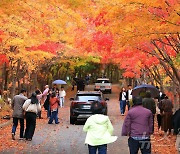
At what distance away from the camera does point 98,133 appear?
7574 millimetres

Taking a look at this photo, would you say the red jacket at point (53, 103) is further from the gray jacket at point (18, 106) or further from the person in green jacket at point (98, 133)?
the person in green jacket at point (98, 133)

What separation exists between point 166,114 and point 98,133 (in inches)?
281

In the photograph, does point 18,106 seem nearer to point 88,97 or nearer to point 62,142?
point 62,142

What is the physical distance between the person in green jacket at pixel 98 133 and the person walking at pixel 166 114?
676 cm

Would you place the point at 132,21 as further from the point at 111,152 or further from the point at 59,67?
the point at 59,67

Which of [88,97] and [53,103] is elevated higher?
[88,97]

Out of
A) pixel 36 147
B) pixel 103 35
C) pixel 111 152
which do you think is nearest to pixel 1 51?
pixel 103 35

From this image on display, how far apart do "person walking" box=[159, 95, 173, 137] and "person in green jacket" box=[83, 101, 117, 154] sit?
6759 mm

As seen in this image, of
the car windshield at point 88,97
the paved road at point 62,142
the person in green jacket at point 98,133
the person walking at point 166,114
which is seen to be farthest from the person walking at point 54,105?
the person in green jacket at point 98,133

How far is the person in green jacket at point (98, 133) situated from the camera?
7562mm

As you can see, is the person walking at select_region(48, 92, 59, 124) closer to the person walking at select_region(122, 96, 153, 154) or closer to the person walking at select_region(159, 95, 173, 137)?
the person walking at select_region(159, 95, 173, 137)

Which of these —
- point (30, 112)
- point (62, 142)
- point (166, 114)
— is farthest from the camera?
point (166, 114)

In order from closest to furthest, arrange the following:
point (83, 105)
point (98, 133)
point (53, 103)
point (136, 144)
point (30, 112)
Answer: point (98, 133)
point (136, 144)
point (30, 112)
point (83, 105)
point (53, 103)

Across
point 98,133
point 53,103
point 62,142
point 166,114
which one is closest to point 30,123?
point 62,142
